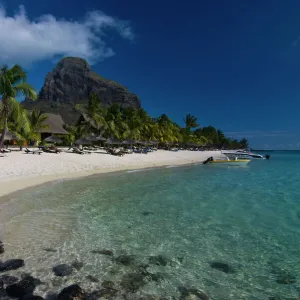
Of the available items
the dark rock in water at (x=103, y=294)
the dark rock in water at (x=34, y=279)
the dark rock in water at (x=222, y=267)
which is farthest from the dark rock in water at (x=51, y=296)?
the dark rock in water at (x=222, y=267)

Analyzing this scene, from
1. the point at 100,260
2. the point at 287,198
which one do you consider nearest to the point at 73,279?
the point at 100,260

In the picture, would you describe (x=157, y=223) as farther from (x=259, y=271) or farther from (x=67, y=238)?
(x=259, y=271)

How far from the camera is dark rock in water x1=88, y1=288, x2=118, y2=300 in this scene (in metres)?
4.16

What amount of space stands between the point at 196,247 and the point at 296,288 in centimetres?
236

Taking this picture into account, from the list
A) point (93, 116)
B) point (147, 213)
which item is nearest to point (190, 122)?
point (93, 116)

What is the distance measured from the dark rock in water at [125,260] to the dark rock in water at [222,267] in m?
1.75

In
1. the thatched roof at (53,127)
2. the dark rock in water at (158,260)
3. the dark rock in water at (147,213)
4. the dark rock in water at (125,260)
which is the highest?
the thatched roof at (53,127)

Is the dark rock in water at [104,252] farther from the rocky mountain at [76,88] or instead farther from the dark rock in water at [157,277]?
the rocky mountain at [76,88]

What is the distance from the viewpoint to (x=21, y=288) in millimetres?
4207

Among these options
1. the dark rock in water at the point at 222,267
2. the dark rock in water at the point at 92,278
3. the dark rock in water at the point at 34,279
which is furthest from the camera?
the dark rock in water at the point at 222,267

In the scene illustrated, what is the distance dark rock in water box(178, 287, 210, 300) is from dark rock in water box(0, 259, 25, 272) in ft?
10.3

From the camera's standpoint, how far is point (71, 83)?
14400cm

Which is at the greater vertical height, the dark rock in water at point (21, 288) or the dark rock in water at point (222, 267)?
the dark rock in water at point (21, 288)

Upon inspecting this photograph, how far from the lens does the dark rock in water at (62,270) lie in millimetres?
4875
